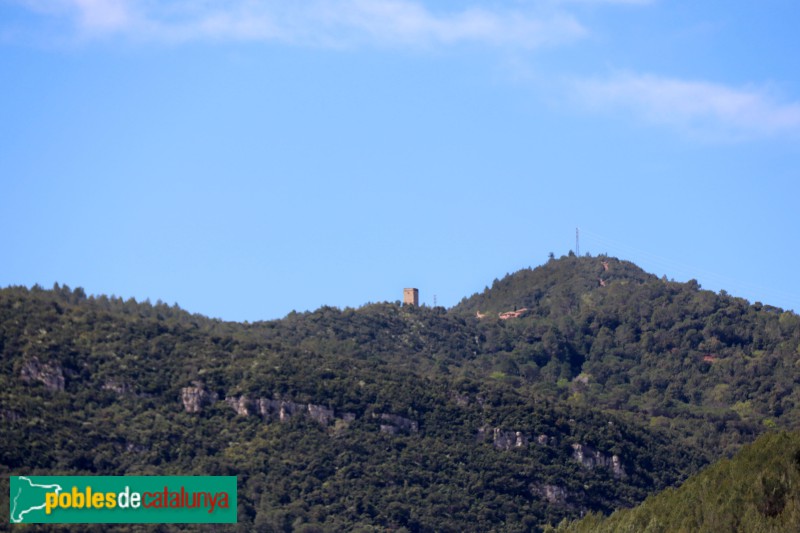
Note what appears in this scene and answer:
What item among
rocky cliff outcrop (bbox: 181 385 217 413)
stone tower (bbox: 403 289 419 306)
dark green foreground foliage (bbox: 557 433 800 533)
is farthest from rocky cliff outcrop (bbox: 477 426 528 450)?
stone tower (bbox: 403 289 419 306)

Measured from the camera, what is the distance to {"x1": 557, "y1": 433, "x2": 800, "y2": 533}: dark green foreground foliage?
4916cm

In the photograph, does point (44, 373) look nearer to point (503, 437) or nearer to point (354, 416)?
point (354, 416)

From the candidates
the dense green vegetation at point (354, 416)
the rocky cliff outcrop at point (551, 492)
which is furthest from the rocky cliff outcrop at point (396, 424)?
the rocky cliff outcrop at point (551, 492)

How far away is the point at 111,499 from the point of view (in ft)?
223

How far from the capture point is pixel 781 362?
12481 centimetres

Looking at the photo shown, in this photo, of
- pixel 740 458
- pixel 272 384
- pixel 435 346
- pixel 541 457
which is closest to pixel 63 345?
pixel 272 384

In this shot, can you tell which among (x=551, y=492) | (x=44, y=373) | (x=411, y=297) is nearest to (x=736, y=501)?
(x=551, y=492)

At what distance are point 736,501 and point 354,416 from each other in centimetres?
5043

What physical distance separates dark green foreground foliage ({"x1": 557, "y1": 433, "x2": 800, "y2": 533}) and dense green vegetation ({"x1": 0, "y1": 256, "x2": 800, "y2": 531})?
32.8 meters

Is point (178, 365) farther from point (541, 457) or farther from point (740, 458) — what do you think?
point (740, 458)

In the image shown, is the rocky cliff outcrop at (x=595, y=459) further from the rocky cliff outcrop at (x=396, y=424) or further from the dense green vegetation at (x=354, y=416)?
the rocky cliff outcrop at (x=396, y=424)

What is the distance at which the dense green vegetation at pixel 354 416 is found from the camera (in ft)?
293

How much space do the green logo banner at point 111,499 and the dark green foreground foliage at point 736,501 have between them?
18.4 meters

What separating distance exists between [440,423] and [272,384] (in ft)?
33.6
